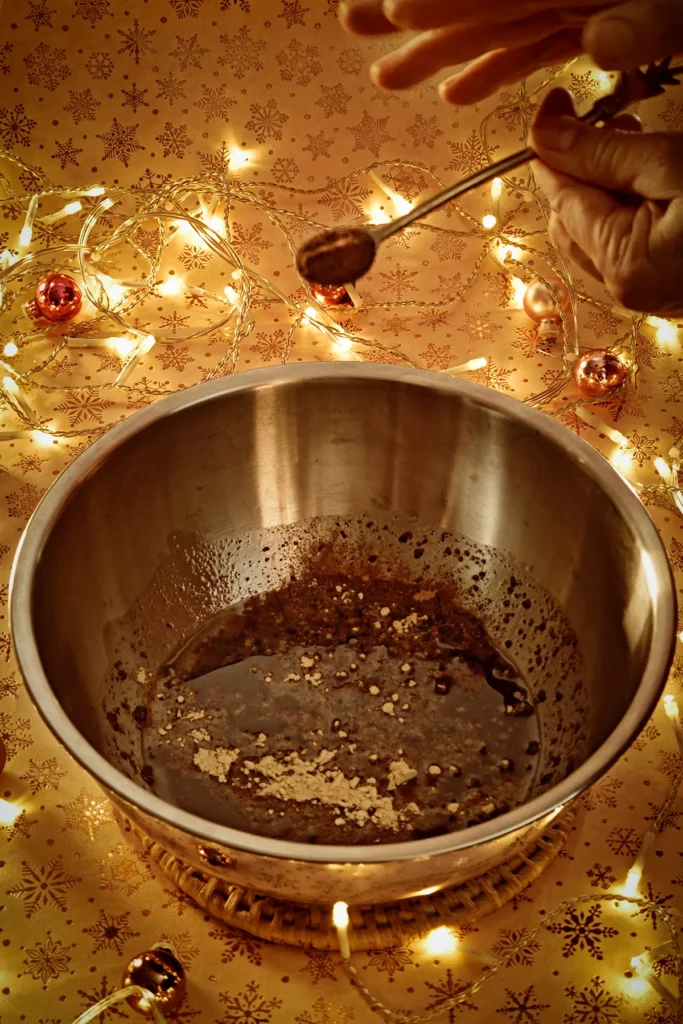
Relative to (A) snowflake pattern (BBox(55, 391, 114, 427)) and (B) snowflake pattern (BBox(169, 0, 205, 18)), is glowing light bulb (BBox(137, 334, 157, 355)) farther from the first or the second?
(B) snowflake pattern (BBox(169, 0, 205, 18))

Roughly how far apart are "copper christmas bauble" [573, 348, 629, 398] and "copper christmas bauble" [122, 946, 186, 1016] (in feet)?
2.18

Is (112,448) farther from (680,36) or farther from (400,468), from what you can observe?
(680,36)

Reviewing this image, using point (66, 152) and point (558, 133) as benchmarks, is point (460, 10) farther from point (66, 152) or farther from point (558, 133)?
point (66, 152)

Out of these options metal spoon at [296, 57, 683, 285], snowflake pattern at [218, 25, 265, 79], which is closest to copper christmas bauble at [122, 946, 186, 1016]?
metal spoon at [296, 57, 683, 285]

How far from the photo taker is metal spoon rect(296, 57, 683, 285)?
59cm

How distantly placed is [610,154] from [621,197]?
4 cm

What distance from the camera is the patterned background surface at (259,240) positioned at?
742mm

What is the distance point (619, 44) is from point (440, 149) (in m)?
0.73

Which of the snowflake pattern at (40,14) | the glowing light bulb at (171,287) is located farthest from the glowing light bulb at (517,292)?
the snowflake pattern at (40,14)

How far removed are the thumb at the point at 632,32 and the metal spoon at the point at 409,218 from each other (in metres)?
0.04

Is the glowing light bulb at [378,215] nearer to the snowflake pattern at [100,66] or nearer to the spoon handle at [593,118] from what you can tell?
the snowflake pattern at [100,66]

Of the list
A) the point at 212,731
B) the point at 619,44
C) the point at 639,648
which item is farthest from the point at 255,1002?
the point at 619,44

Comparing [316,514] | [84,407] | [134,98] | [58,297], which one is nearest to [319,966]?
[316,514]

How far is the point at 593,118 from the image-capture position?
1.94ft
